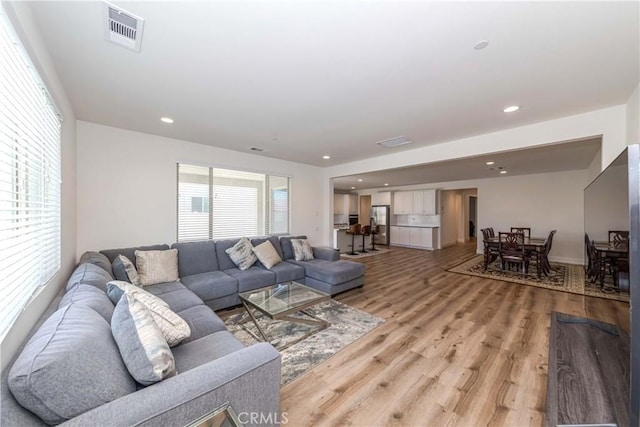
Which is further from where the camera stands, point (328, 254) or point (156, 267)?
point (328, 254)

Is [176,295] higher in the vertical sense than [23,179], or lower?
lower

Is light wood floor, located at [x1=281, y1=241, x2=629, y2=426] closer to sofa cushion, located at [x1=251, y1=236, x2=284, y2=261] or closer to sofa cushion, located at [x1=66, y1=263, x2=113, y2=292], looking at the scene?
sofa cushion, located at [x1=251, y1=236, x2=284, y2=261]

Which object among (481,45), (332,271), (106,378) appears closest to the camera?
(106,378)

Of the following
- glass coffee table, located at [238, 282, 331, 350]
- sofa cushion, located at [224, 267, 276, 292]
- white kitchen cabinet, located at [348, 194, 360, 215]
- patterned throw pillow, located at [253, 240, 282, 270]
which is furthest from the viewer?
white kitchen cabinet, located at [348, 194, 360, 215]

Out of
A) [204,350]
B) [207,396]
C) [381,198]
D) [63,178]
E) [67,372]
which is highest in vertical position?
[381,198]

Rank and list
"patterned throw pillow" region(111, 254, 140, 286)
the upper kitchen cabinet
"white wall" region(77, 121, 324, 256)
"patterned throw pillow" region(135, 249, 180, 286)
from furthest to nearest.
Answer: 1. the upper kitchen cabinet
2. "white wall" region(77, 121, 324, 256)
3. "patterned throw pillow" region(135, 249, 180, 286)
4. "patterned throw pillow" region(111, 254, 140, 286)

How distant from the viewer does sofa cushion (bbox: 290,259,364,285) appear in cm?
369

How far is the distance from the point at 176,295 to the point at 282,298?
1104mm

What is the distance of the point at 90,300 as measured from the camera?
1467 millimetres

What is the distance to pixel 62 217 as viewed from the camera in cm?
230

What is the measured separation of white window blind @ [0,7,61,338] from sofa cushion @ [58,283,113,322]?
0.17 m

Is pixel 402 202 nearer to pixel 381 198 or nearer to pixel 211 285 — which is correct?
pixel 381 198

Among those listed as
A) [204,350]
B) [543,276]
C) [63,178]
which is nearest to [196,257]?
[63,178]

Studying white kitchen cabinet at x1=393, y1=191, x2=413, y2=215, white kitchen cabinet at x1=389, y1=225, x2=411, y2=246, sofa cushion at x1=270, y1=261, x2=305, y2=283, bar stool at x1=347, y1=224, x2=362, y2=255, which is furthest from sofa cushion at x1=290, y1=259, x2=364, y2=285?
white kitchen cabinet at x1=393, y1=191, x2=413, y2=215
